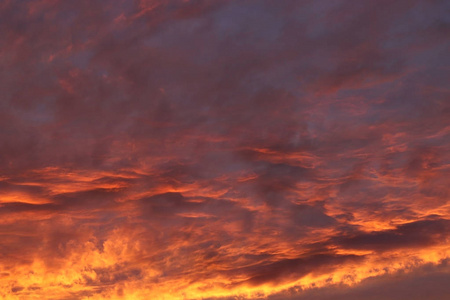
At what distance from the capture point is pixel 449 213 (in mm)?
35062

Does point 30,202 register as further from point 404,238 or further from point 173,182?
point 404,238

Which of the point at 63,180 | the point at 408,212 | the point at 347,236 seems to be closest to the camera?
the point at 63,180

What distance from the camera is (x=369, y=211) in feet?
116

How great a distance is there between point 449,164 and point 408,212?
6.10 m

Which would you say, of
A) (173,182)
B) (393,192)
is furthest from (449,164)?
(173,182)

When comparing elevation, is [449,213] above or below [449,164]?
below

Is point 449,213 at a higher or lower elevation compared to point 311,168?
lower

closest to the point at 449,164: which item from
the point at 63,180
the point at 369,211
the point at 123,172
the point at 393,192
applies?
the point at 393,192

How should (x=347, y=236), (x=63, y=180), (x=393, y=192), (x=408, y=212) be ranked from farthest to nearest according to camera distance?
(x=347, y=236) → (x=408, y=212) → (x=393, y=192) → (x=63, y=180)

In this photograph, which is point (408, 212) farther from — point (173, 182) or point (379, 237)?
point (173, 182)

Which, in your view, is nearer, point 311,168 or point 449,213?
point 311,168

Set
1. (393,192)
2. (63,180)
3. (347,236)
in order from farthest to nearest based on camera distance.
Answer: (347,236)
(393,192)
(63,180)

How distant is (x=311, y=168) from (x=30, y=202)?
20125 mm

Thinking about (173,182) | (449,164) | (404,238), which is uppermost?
(173,182)
